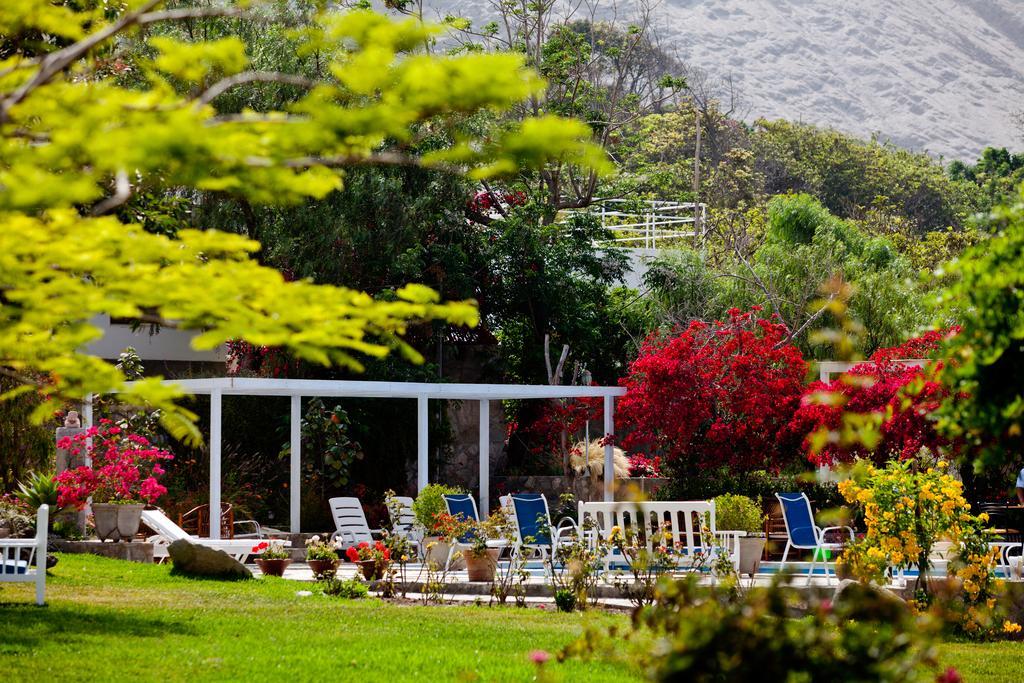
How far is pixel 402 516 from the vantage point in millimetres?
17031

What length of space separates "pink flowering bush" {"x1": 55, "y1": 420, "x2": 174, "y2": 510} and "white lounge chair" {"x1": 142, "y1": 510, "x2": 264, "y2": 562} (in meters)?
0.28

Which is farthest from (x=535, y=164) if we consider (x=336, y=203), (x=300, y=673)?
(x=336, y=203)

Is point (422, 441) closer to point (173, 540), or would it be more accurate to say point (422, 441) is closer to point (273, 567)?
point (273, 567)

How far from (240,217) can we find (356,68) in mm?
18359

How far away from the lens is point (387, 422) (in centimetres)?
2167

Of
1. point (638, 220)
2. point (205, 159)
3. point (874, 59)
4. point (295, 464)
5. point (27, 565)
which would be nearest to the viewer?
point (205, 159)

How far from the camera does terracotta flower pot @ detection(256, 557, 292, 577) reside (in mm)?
14648

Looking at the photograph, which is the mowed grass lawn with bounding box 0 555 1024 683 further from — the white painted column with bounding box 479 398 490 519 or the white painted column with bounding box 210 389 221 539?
the white painted column with bounding box 479 398 490 519

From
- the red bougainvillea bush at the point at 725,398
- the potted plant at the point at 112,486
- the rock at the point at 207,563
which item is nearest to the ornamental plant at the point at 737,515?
the red bougainvillea bush at the point at 725,398

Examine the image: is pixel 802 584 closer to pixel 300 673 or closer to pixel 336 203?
pixel 300 673

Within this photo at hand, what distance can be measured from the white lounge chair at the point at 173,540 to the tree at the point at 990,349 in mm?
10688

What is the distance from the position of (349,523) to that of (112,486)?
2842mm

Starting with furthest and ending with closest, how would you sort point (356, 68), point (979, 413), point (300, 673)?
1. point (300, 673)
2. point (979, 413)
3. point (356, 68)

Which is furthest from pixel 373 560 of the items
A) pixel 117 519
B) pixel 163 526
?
pixel 117 519
